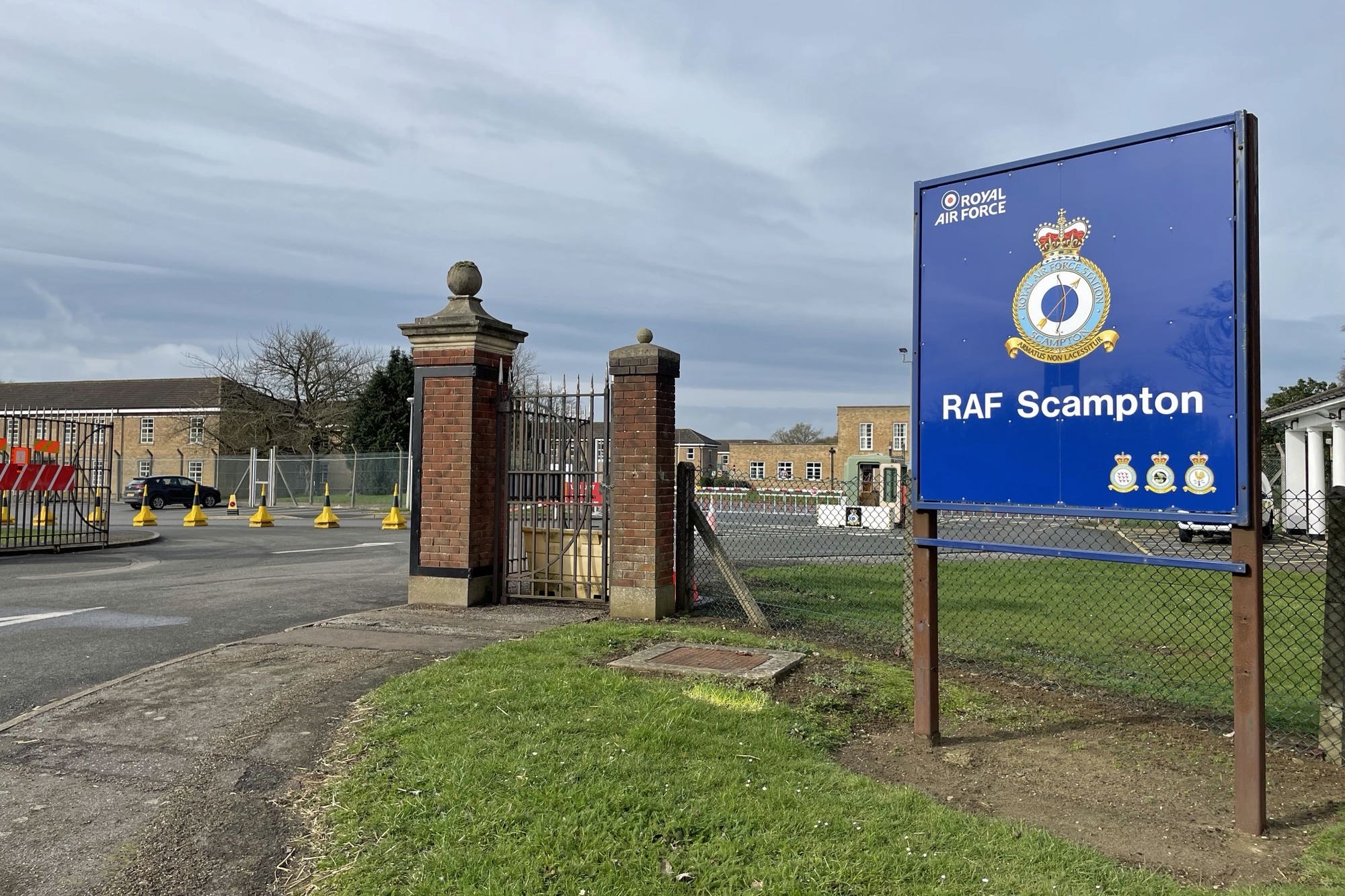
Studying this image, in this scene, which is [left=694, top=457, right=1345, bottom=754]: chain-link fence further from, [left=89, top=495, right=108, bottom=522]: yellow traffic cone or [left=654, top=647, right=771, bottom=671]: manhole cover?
[left=89, top=495, right=108, bottom=522]: yellow traffic cone

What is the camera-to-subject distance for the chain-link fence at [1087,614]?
566 cm

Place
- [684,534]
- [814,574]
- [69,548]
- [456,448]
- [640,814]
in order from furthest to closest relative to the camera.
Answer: [69,548]
[814,574]
[456,448]
[684,534]
[640,814]

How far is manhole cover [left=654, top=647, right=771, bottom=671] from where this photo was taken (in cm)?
596

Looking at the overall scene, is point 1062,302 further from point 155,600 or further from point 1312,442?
point 1312,442

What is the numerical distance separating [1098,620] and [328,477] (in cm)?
3571

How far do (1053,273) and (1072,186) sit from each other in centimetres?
42

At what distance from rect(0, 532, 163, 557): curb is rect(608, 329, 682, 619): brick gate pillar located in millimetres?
11565

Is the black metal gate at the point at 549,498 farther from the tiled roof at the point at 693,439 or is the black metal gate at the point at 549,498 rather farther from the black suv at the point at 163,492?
the tiled roof at the point at 693,439

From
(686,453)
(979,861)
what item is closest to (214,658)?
(979,861)

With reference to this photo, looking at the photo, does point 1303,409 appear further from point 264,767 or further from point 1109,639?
point 264,767

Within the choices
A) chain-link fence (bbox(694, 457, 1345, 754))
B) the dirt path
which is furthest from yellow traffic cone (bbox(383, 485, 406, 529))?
the dirt path

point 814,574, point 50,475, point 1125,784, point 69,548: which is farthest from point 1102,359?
point 69,548

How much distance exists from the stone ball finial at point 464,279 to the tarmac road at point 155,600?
335cm

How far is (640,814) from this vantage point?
3463mm
